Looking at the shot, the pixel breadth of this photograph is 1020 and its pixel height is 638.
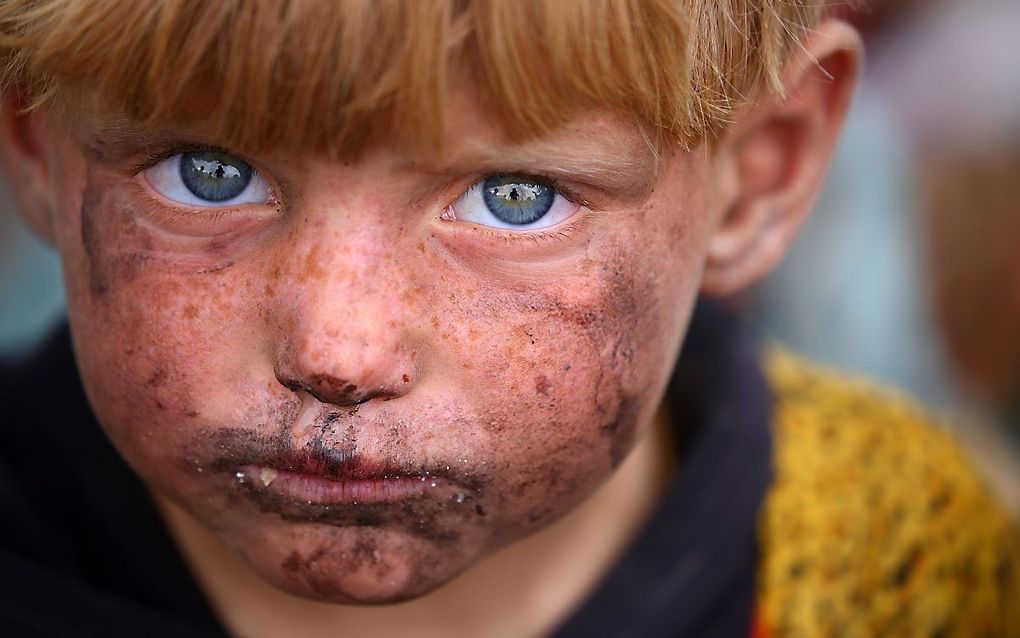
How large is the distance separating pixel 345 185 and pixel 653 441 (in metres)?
0.64

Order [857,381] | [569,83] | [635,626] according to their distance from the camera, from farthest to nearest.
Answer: [857,381], [635,626], [569,83]

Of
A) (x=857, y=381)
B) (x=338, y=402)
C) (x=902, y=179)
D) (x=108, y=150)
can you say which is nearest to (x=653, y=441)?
(x=857, y=381)

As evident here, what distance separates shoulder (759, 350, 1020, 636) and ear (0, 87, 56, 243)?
2.65 ft

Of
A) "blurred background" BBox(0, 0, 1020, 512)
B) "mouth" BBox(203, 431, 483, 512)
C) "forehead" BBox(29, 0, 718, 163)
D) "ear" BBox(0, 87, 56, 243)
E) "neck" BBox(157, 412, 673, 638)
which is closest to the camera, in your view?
"forehead" BBox(29, 0, 718, 163)

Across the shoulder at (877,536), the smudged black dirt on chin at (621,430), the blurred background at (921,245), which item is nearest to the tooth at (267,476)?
the smudged black dirt on chin at (621,430)

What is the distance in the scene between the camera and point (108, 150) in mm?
865

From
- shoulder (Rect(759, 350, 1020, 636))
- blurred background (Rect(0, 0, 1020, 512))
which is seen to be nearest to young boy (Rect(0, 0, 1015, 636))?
shoulder (Rect(759, 350, 1020, 636))

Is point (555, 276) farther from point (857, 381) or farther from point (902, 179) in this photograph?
point (902, 179)

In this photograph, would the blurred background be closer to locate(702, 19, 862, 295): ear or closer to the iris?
locate(702, 19, 862, 295): ear

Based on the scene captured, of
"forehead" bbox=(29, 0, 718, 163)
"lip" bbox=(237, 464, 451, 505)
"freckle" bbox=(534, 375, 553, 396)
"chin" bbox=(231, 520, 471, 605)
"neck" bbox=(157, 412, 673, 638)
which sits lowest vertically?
"neck" bbox=(157, 412, 673, 638)

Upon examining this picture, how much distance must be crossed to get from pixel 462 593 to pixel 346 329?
472mm

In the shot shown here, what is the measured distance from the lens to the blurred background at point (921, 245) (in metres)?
2.07

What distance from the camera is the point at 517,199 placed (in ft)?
2.87

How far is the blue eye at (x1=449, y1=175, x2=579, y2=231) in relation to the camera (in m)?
0.86
